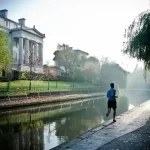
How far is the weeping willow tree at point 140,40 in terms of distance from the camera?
617 inches

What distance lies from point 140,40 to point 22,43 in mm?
43442

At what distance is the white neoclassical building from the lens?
179ft

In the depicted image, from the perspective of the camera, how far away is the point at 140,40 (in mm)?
15961

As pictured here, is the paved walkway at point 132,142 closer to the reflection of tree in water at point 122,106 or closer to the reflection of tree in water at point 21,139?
the reflection of tree in water at point 21,139

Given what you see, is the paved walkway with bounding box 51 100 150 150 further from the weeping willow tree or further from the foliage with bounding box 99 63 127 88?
the foliage with bounding box 99 63 127 88

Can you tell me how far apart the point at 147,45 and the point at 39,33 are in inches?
1968

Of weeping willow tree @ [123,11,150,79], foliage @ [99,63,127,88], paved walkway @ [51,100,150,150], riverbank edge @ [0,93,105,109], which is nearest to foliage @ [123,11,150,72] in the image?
weeping willow tree @ [123,11,150,79]

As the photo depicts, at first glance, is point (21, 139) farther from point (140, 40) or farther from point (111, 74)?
point (111, 74)

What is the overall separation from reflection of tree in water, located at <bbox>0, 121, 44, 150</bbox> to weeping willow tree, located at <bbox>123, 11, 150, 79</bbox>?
333 inches

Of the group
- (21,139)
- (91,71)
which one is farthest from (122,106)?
(91,71)

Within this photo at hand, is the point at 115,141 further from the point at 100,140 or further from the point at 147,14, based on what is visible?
the point at 147,14

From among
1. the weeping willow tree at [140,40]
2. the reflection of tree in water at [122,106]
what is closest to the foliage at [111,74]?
the reflection of tree in water at [122,106]

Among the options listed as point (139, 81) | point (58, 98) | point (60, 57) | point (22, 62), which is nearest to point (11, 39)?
point (22, 62)

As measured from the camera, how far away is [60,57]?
71.4m
